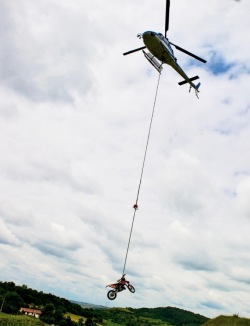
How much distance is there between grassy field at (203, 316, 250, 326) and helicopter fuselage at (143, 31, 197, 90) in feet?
83.4

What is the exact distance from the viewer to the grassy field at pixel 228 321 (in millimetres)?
34250

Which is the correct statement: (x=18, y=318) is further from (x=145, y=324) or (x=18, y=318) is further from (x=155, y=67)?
(x=155, y=67)

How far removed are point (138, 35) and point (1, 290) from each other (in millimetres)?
149524

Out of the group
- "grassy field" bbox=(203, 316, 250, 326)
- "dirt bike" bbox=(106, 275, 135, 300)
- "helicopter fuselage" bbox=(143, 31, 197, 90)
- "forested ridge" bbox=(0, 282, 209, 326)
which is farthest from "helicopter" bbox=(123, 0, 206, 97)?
"forested ridge" bbox=(0, 282, 209, 326)

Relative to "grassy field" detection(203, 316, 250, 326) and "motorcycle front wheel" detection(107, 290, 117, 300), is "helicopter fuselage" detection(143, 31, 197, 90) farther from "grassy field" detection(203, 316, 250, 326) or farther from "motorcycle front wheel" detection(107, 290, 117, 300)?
"grassy field" detection(203, 316, 250, 326)

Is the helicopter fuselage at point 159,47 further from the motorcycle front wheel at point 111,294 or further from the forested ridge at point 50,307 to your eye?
the forested ridge at point 50,307

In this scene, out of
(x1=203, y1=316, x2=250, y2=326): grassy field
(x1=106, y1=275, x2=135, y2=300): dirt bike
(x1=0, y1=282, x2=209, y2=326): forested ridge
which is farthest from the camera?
(x1=0, y1=282, x2=209, y2=326): forested ridge

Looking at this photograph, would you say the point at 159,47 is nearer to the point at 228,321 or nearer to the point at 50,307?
the point at 228,321

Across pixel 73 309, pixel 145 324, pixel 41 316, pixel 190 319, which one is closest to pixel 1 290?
pixel 41 316

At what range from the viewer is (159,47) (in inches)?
1090

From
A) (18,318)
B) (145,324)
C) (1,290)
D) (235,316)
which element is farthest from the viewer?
(145,324)

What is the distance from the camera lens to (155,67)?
2816 centimetres

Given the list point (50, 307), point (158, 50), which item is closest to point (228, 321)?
→ point (158, 50)

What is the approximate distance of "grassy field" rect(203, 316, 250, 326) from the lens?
34.2 meters
